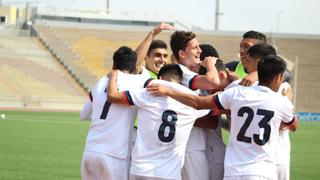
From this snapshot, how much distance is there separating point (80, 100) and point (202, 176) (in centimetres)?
4266

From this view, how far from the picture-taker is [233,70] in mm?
7758

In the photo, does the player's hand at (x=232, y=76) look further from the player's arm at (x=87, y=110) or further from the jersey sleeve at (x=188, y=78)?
the player's arm at (x=87, y=110)

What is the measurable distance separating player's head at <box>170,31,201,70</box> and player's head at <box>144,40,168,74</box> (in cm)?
59

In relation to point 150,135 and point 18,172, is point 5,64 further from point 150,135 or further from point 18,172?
point 150,135

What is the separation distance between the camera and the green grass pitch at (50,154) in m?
13.3

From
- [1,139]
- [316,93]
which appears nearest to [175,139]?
[1,139]

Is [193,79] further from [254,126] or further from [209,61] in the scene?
[254,126]

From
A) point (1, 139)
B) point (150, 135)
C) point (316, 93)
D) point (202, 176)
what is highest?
point (150, 135)

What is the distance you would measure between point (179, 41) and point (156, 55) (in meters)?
0.75

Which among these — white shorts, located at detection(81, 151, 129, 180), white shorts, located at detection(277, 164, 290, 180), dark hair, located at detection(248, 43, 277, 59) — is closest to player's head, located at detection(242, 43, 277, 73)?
dark hair, located at detection(248, 43, 277, 59)

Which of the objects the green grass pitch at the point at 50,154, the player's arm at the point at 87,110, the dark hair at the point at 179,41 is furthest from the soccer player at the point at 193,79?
the green grass pitch at the point at 50,154

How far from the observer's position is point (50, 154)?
16.8m

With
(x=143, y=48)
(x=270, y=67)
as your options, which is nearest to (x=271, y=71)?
(x=270, y=67)

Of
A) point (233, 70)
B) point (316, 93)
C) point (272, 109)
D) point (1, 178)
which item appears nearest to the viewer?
point (272, 109)
